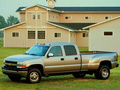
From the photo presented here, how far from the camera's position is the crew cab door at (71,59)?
50.3ft

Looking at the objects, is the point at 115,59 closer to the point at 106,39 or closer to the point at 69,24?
the point at 106,39

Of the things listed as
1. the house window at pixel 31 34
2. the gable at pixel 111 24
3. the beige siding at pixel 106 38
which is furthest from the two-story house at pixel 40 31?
the gable at pixel 111 24

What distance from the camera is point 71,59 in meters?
15.4

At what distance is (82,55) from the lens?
15.8 metres

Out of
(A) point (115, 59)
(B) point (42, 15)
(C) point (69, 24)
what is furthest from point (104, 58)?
(C) point (69, 24)

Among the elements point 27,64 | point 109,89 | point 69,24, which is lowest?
point 109,89

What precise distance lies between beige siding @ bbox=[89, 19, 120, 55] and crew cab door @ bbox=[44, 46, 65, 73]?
97.2 ft

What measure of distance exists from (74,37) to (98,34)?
2177cm

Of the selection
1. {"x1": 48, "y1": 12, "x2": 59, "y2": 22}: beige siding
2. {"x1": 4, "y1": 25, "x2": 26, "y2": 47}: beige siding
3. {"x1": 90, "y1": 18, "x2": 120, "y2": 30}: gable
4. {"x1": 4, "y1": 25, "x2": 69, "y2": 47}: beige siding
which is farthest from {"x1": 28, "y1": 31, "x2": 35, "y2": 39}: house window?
{"x1": 90, "y1": 18, "x2": 120, "y2": 30}: gable

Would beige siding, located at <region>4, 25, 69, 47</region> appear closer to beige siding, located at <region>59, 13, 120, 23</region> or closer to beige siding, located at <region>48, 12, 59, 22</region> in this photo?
beige siding, located at <region>48, 12, 59, 22</region>

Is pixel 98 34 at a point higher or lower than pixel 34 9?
lower

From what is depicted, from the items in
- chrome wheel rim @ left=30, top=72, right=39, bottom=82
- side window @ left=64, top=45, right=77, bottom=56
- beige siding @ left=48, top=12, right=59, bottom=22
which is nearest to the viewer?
chrome wheel rim @ left=30, top=72, right=39, bottom=82

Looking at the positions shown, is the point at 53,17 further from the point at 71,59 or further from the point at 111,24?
the point at 71,59

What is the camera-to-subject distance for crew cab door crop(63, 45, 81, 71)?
603 inches
